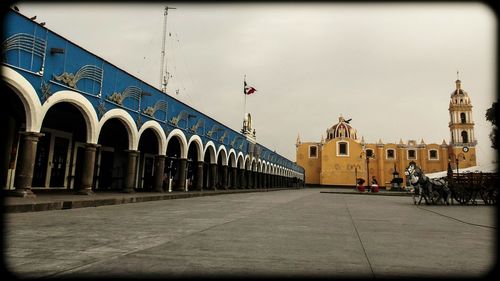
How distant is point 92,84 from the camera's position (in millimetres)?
13719

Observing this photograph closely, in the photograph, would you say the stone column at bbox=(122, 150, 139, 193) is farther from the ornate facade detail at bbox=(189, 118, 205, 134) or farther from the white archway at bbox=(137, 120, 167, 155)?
the ornate facade detail at bbox=(189, 118, 205, 134)

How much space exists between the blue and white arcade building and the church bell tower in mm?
Result: 57054

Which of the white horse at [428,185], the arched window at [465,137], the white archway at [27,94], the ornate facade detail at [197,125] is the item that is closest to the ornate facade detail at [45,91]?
the white archway at [27,94]

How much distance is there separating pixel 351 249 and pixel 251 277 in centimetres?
198

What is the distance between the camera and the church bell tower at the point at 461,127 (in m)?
67.4

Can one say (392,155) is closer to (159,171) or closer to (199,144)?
(199,144)

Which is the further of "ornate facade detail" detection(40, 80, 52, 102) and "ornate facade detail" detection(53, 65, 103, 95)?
"ornate facade detail" detection(53, 65, 103, 95)

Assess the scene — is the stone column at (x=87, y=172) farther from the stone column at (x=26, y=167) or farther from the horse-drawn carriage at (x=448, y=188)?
the horse-drawn carriage at (x=448, y=188)

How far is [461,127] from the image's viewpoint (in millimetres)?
68188

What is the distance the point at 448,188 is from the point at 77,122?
708 inches

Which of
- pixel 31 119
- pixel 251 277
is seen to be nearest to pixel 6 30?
pixel 31 119

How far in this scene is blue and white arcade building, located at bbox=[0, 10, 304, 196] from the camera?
10539mm

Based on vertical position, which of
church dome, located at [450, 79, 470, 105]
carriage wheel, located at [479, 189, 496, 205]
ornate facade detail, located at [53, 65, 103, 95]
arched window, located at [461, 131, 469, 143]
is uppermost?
church dome, located at [450, 79, 470, 105]

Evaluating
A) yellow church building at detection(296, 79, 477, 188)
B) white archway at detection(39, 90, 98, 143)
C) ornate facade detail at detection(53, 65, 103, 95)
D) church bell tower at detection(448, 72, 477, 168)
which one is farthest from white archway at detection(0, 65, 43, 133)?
church bell tower at detection(448, 72, 477, 168)
